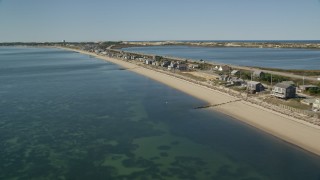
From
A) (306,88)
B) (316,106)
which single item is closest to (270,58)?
(306,88)

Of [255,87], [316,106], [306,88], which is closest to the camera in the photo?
[316,106]

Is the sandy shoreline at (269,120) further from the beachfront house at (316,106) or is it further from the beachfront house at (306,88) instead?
the beachfront house at (306,88)

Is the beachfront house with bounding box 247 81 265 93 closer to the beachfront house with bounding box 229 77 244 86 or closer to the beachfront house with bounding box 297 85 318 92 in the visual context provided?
the beachfront house with bounding box 297 85 318 92

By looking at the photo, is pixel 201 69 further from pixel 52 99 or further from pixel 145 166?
pixel 145 166

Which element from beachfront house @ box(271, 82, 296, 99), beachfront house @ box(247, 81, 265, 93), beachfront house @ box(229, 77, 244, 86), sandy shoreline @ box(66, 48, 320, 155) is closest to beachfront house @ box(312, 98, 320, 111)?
sandy shoreline @ box(66, 48, 320, 155)

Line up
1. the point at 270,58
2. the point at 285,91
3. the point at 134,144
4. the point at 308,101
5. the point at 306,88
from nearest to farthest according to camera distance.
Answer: the point at 134,144, the point at 308,101, the point at 285,91, the point at 306,88, the point at 270,58

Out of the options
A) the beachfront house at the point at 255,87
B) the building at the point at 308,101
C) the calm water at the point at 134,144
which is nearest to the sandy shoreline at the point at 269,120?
the calm water at the point at 134,144

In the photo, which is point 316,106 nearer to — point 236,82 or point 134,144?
point 236,82

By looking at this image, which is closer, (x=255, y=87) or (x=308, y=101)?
(x=308, y=101)
